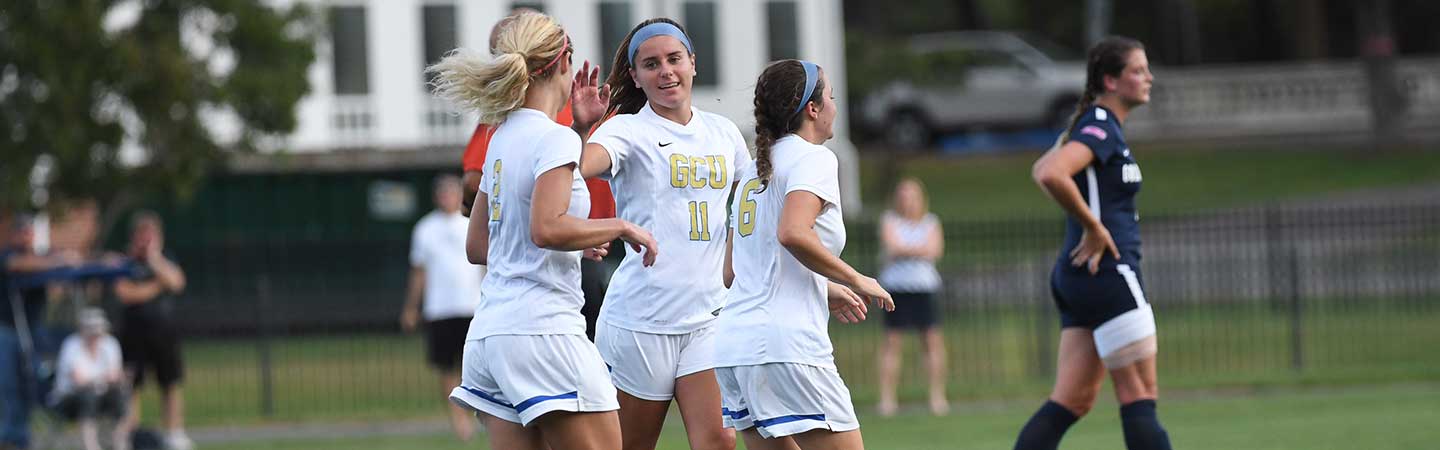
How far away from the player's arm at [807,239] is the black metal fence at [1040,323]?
10.2 m

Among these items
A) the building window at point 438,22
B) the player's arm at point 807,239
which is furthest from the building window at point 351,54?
the player's arm at point 807,239

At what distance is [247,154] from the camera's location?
20172 millimetres

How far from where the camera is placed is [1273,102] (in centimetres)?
3734

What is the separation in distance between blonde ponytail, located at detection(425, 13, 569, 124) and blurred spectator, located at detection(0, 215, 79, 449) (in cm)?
778

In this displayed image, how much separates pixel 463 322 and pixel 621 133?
728cm

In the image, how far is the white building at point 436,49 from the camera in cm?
2862

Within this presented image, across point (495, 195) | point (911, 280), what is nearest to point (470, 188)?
point (495, 195)

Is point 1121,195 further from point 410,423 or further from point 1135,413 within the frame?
point 410,423

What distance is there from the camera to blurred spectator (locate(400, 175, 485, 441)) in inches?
522

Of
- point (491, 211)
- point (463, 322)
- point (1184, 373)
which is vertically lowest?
point (1184, 373)

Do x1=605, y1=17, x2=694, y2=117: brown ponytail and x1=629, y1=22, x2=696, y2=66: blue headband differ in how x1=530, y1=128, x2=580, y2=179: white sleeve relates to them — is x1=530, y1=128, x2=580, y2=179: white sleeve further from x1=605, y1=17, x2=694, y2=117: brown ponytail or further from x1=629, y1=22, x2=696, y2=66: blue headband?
x1=605, y1=17, x2=694, y2=117: brown ponytail

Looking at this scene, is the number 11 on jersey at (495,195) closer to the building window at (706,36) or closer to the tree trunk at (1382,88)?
the building window at (706,36)

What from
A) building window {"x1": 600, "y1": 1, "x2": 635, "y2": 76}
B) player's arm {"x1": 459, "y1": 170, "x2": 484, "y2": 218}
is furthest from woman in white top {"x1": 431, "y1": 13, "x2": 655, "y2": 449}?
building window {"x1": 600, "y1": 1, "x2": 635, "y2": 76}

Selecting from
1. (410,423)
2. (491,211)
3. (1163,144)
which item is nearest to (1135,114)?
Answer: (1163,144)
